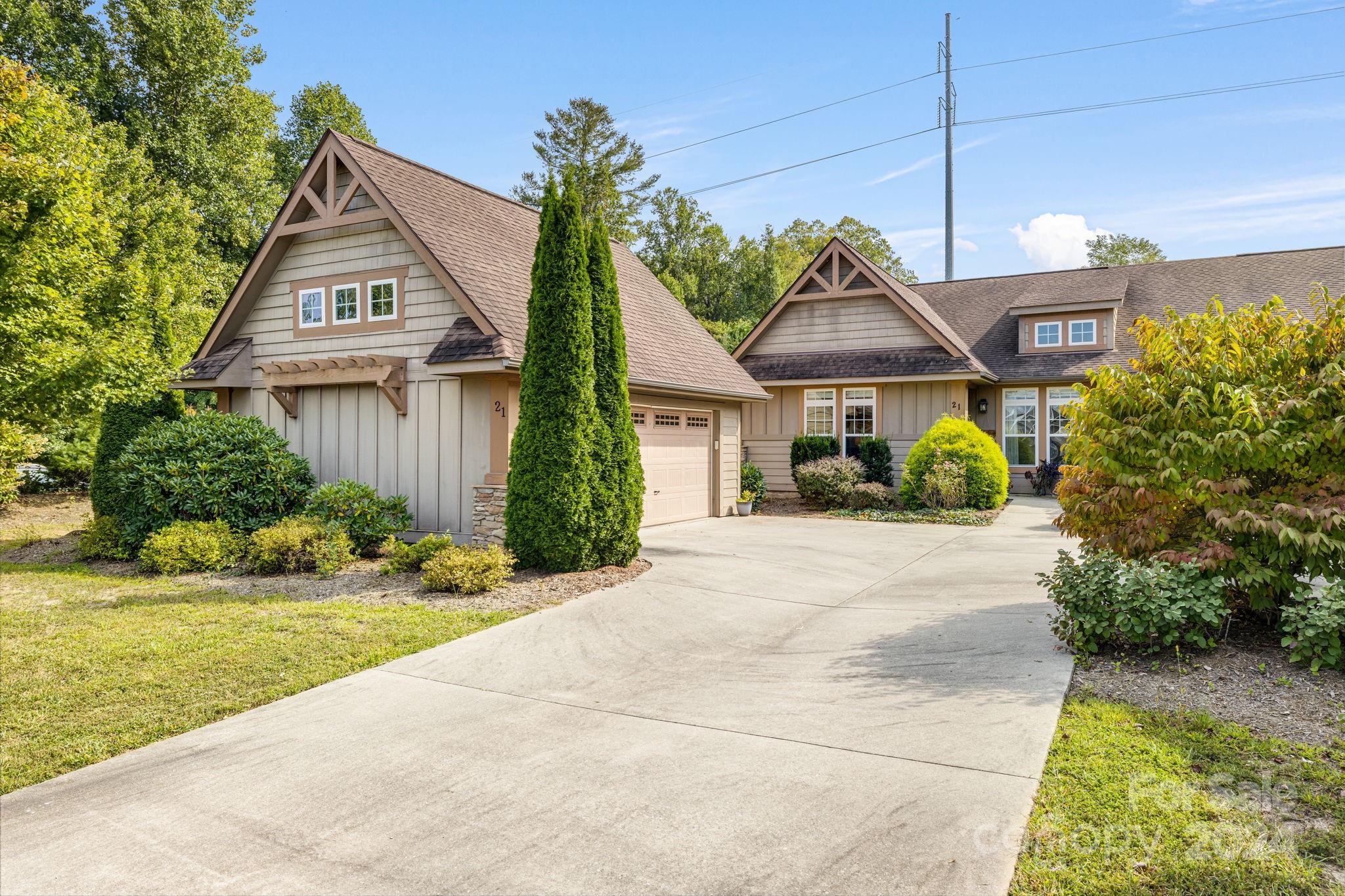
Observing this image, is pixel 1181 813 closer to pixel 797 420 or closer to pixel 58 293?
pixel 58 293

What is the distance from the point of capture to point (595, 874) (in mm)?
3072

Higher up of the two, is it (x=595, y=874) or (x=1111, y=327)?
(x=1111, y=327)

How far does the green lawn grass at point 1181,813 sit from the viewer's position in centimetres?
294

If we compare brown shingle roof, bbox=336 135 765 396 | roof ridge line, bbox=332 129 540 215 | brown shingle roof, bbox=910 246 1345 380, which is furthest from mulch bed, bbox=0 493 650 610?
brown shingle roof, bbox=910 246 1345 380

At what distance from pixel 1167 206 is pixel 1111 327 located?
3.79 metres

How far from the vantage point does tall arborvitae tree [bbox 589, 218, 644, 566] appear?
9.52 metres

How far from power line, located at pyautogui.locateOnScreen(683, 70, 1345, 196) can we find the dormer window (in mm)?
7061

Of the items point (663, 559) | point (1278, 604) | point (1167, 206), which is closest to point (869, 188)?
point (1167, 206)

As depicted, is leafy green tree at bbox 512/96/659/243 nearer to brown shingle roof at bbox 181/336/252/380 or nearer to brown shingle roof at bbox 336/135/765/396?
brown shingle roof at bbox 336/135/765/396

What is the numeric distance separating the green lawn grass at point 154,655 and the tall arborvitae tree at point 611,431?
239cm

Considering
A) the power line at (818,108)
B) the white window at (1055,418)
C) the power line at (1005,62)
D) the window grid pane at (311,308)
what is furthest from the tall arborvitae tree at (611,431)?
the power line at (818,108)

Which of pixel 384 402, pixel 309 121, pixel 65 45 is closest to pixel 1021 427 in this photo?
pixel 384 402

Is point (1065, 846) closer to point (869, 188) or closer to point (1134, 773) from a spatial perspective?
point (1134, 773)

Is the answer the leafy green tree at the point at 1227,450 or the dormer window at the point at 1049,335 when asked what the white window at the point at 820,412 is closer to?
the dormer window at the point at 1049,335
